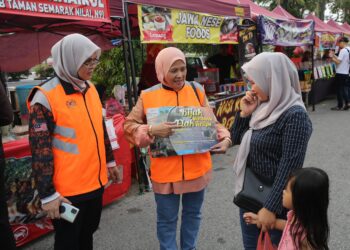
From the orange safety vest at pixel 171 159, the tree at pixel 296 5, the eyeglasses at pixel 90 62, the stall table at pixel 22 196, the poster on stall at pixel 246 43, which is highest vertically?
the tree at pixel 296 5

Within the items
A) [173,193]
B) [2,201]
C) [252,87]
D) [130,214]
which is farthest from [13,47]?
[252,87]

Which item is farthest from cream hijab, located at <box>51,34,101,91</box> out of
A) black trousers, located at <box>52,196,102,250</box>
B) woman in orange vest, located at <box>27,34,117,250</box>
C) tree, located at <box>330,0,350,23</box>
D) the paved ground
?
tree, located at <box>330,0,350,23</box>

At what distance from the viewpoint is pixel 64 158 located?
2078 mm

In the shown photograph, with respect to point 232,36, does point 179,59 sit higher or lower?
lower

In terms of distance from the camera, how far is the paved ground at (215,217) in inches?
130

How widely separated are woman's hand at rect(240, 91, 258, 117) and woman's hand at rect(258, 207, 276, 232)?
1.91ft

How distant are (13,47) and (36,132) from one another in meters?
4.53

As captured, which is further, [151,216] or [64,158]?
[151,216]

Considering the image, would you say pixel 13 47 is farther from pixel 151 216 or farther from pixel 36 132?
pixel 36 132

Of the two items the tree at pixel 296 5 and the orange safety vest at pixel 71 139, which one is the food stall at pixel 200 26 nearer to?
the orange safety vest at pixel 71 139

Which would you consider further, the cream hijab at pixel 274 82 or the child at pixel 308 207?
the cream hijab at pixel 274 82

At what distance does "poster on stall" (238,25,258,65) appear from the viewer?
672cm

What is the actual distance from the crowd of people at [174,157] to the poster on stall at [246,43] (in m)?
4.47

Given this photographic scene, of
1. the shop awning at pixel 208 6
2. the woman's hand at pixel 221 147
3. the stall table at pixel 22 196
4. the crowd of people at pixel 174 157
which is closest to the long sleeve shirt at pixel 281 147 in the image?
the crowd of people at pixel 174 157
